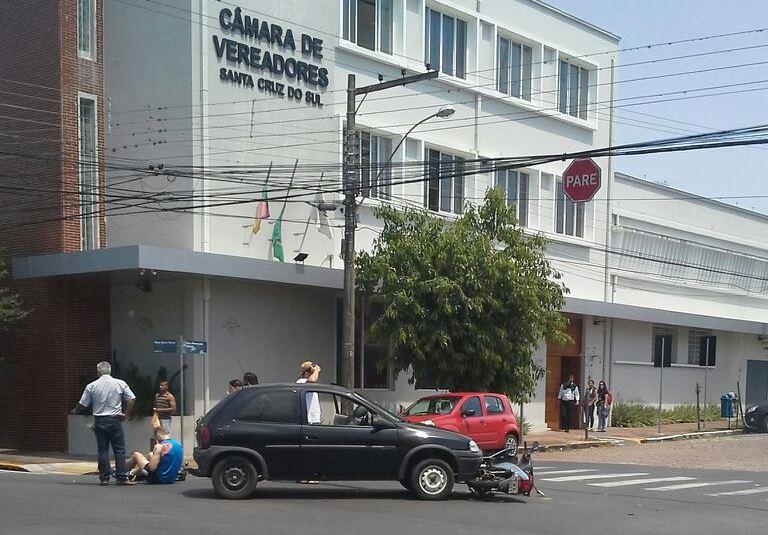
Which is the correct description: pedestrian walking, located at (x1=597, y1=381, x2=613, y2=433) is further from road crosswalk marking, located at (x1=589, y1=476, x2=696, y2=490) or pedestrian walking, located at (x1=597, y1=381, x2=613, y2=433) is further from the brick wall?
the brick wall

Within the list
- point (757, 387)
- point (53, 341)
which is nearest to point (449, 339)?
point (53, 341)

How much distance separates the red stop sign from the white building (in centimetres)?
55

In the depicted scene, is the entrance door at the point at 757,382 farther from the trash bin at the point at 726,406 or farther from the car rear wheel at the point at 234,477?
the car rear wheel at the point at 234,477

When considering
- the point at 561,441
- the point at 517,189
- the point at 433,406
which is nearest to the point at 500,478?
the point at 433,406

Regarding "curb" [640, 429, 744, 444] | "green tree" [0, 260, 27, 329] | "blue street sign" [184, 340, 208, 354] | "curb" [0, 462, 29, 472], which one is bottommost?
"curb" [640, 429, 744, 444]

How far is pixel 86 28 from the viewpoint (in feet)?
84.1

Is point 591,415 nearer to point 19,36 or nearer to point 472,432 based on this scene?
point 472,432

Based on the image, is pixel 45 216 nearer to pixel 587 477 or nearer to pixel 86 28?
pixel 86 28

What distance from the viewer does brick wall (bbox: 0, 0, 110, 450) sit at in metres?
24.6

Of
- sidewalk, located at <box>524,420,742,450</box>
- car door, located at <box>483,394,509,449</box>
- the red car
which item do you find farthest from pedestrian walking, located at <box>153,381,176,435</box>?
sidewalk, located at <box>524,420,742,450</box>

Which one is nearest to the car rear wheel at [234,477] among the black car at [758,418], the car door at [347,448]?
the car door at [347,448]

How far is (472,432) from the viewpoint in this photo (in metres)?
22.6

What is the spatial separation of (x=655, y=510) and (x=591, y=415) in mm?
19889

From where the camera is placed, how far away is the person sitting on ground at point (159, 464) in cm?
1577
